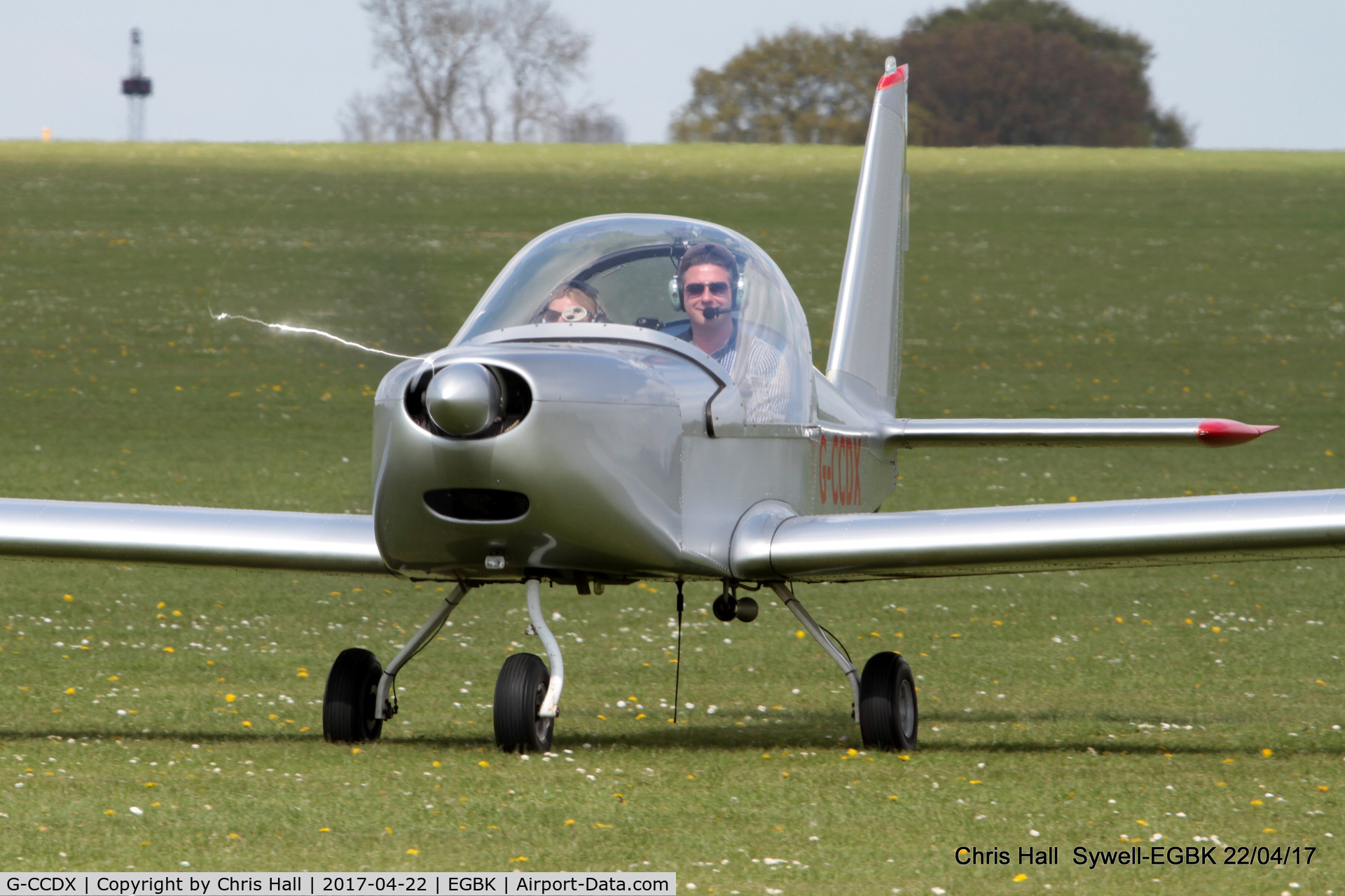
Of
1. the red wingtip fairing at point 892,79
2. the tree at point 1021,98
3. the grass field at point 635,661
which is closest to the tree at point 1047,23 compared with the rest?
the tree at point 1021,98

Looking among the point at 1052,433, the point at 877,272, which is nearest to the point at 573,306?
the point at 1052,433

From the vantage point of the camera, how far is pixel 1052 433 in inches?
364

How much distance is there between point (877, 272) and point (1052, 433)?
234 cm

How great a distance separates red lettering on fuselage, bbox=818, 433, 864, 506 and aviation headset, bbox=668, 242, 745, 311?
117 centimetres

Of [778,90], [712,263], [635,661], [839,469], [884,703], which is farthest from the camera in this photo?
[778,90]

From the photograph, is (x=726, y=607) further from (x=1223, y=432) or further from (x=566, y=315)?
(x=1223, y=432)

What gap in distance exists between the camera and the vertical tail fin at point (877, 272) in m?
10.6

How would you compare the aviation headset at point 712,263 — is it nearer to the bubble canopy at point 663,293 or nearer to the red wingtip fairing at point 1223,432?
the bubble canopy at point 663,293

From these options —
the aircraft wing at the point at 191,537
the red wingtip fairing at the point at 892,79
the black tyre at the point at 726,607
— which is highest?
the red wingtip fairing at the point at 892,79

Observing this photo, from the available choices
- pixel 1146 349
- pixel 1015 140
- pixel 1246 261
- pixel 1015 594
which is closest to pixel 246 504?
pixel 1015 594

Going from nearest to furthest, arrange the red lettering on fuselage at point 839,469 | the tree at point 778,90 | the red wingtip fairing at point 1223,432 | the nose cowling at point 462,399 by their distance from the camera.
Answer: the nose cowling at point 462,399
the red wingtip fairing at point 1223,432
the red lettering on fuselage at point 839,469
the tree at point 778,90

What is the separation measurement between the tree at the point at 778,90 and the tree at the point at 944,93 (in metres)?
0.03

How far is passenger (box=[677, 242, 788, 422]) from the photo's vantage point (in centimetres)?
714

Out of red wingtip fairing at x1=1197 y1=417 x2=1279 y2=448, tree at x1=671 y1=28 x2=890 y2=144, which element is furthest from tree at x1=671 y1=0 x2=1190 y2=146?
red wingtip fairing at x1=1197 y1=417 x2=1279 y2=448
